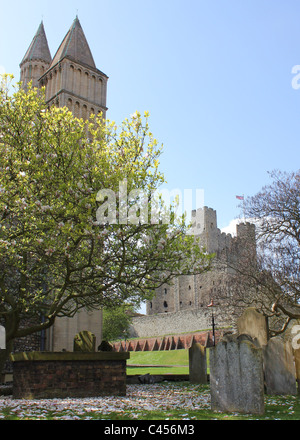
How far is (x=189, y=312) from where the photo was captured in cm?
5803

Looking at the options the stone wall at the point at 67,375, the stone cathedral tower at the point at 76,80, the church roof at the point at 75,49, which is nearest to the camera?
the stone wall at the point at 67,375

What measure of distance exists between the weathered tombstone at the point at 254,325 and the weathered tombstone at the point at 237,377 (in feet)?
13.0

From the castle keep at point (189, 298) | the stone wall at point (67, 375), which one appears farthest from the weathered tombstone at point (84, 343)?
the castle keep at point (189, 298)

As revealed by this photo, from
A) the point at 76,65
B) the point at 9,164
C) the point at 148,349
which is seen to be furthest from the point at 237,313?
the point at 148,349

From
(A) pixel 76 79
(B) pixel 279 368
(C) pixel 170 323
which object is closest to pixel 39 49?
(A) pixel 76 79

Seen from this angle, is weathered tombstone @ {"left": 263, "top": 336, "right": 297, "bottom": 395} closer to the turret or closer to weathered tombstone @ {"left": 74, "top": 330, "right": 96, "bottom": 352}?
weathered tombstone @ {"left": 74, "top": 330, "right": 96, "bottom": 352}

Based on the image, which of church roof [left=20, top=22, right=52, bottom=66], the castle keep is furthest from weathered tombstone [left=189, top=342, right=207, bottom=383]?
church roof [left=20, top=22, right=52, bottom=66]

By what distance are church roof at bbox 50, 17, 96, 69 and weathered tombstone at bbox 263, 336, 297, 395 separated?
32250mm

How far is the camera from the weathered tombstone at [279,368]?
34.5 feet

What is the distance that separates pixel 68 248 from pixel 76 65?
30124 millimetres

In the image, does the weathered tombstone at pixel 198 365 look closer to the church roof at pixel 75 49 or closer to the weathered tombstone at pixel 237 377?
the weathered tombstone at pixel 237 377

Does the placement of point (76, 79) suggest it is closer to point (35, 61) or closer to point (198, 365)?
point (35, 61)

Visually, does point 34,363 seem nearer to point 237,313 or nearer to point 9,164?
point 9,164
